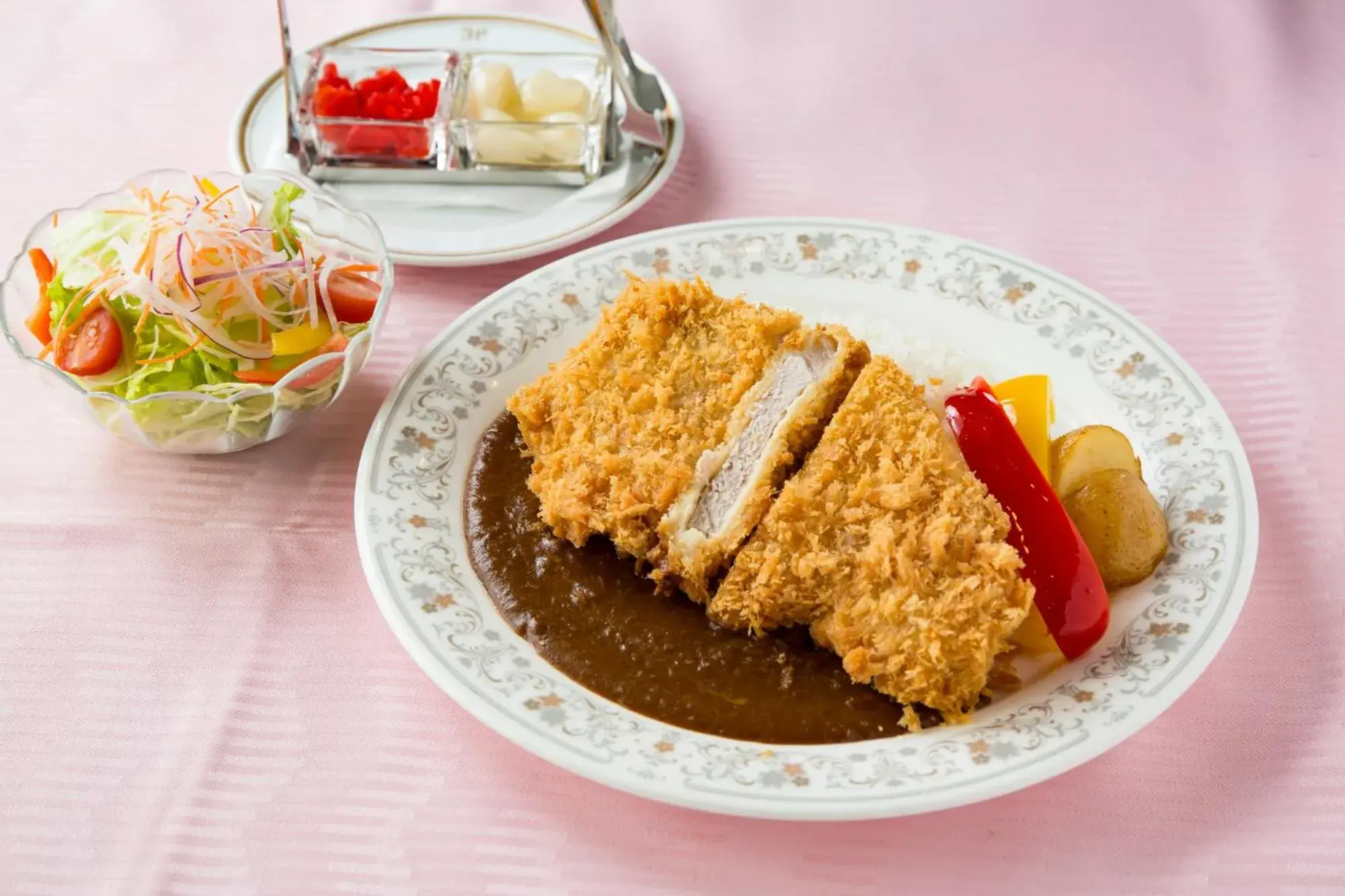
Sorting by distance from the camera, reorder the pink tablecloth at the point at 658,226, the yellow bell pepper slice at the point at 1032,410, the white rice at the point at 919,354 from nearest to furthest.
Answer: the pink tablecloth at the point at 658,226 < the yellow bell pepper slice at the point at 1032,410 < the white rice at the point at 919,354

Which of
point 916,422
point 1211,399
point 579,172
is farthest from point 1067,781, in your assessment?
point 579,172

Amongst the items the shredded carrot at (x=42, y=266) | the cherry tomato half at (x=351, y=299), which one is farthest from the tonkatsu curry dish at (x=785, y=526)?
the shredded carrot at (x=42, y=266)

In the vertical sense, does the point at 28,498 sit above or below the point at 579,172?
below

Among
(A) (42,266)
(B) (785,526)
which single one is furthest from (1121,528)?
(A) (42,266)

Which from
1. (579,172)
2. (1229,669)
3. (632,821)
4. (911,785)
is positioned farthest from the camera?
(579,172)

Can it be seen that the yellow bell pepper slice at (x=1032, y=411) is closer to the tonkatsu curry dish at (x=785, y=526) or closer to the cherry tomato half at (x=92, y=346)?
the tonkatsu curry dish at (x=785, y=526)

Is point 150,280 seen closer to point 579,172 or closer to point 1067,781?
point 579,172
